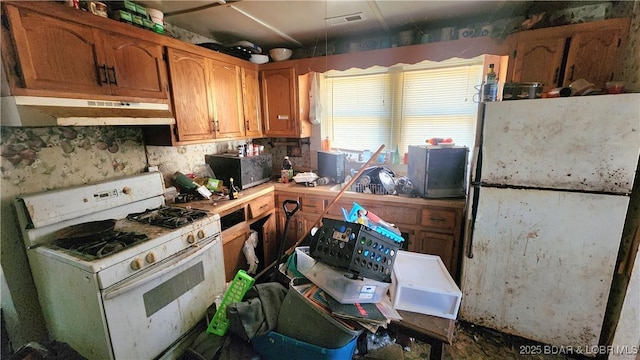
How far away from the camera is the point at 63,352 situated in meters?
1.35

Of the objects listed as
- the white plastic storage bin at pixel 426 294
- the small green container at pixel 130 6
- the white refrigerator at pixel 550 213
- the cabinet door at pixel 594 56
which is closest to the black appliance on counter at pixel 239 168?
the small green container at pixel 130 6

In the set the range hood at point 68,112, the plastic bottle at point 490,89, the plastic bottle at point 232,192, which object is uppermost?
the plastic bottle at point 490,89

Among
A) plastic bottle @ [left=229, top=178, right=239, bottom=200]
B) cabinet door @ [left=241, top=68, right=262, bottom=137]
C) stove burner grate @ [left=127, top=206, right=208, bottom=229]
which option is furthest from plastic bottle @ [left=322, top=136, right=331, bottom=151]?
stove burner grate @ [left=127, top=206, right=208, bottom=229]

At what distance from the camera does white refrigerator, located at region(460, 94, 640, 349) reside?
1.42 metres

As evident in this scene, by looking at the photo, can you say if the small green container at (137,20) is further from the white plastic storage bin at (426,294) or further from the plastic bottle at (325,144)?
the white plastic storage bin at (426,294)

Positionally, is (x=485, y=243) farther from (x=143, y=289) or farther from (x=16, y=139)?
(x=16, y=139)

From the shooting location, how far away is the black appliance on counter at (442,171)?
2.09 meters

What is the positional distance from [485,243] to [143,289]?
6.76ft

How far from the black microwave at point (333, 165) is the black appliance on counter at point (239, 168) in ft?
2.07

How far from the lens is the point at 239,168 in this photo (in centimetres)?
239

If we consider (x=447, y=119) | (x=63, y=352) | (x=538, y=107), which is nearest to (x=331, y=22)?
(x=447, y=119)

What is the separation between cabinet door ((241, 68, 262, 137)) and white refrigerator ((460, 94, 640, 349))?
81.5 inches

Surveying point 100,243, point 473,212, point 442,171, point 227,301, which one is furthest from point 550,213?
point 100,243

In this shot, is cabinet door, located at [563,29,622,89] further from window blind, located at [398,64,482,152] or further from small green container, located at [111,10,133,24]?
small green container, located at [111,10,133,24]
